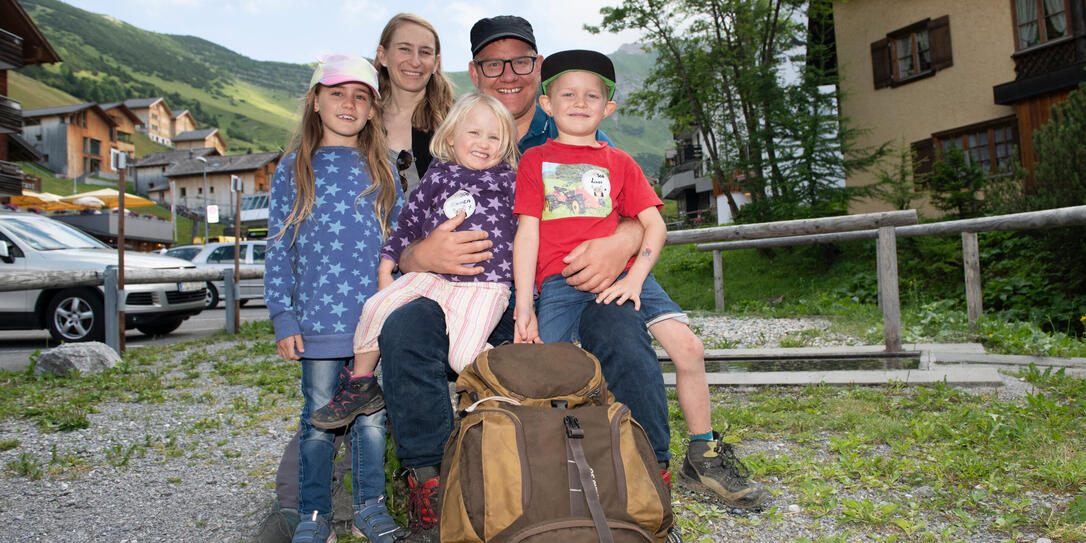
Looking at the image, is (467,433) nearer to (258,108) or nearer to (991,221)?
(991,221)

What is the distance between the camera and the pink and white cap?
2.61 m

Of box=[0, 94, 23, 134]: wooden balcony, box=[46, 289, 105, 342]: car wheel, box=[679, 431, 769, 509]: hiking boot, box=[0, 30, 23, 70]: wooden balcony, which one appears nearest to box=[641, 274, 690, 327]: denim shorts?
box=[679, 431, 769, 509]: hiking boot

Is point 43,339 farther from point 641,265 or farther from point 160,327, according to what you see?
point 641,265

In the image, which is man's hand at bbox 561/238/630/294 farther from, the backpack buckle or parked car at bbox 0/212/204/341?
parked car at bbox 0/212/204/341

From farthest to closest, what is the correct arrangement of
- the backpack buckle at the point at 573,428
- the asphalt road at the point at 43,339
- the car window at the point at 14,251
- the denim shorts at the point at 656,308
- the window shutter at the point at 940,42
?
the window shutter at the point at 940,42 → the car window at the point at 14,251 → the asphalt road at the point at 43,339 → the denim shorts at the point at 656,308 → the backpack buckle at the point at 573,428

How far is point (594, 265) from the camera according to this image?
7.68 feet

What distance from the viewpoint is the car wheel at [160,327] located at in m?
9.70

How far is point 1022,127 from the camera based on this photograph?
48.8ft

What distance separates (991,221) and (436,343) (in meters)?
5.75

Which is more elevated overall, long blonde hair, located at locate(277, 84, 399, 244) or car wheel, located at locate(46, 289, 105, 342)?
long blonde hair, located at locate(277, 84, 399, 244)

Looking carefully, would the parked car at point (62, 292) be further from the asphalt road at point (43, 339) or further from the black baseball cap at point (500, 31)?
the black baseball cap at point (500, 31)

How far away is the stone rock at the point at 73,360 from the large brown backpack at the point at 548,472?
5700 millimetres

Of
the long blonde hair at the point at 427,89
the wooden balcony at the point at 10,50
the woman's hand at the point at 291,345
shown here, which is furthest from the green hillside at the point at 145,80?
the woman's hand at the point at 291,345

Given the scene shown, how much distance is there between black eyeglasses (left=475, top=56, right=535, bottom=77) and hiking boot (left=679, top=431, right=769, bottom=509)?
1821 mm
